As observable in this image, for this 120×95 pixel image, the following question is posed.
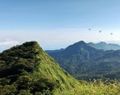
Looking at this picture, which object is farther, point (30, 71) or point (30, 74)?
point (30, 71)

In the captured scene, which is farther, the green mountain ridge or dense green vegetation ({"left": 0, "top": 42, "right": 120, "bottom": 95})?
the green mountain ridge

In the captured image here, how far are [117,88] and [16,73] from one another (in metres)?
145

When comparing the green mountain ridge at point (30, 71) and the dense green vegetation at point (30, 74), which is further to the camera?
the green mountain ridge at point (30, 71)

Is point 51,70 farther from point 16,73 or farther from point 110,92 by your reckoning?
point 110,92

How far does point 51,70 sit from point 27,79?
29.5 metres

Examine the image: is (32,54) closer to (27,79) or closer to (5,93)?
(27,79)

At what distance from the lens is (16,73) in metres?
163

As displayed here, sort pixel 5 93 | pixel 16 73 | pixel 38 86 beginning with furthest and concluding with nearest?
pixel 16 73, pixel 38 86, pixel 5 93

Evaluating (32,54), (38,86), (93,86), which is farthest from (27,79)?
(93,86)

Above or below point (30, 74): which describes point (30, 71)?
above

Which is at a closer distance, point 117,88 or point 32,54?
point 117,88

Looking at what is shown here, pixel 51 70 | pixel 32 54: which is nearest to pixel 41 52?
pixel 32 54

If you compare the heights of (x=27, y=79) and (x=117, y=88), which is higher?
(x=117, y=88)

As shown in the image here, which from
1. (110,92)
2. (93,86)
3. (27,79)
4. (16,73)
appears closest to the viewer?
(110,92)
